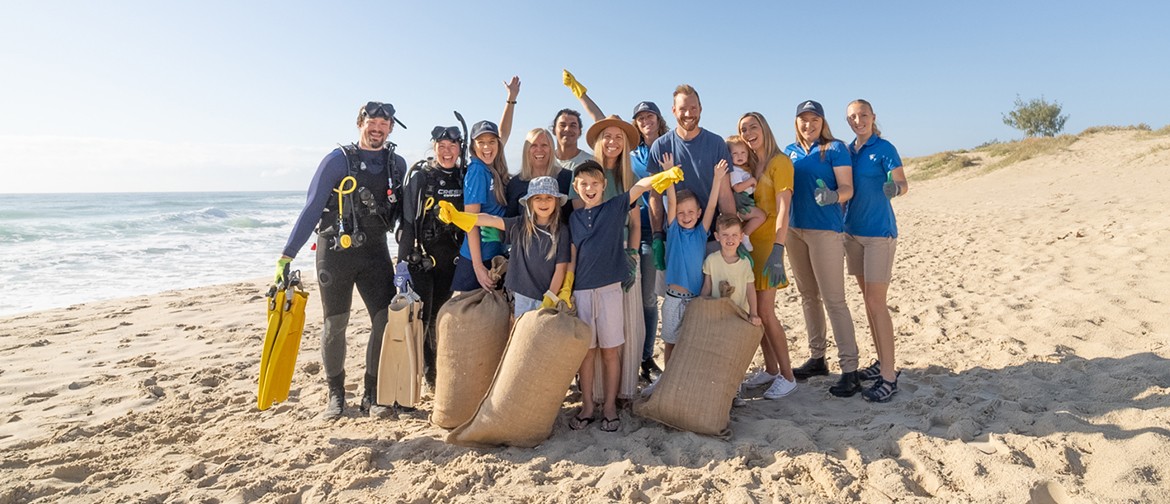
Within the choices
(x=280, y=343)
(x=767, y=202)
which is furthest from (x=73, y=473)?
(x=767, y=202)

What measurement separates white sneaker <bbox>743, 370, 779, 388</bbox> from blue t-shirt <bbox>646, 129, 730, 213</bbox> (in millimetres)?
1312

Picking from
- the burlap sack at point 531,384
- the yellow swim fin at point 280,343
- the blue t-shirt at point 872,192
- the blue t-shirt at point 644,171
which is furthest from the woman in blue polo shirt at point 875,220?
the yellow swim fin at point 280,343

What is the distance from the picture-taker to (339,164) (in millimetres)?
3754

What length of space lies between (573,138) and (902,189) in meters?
2.14

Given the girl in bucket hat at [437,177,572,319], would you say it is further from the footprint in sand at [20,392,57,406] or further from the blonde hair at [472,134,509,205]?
the footprint in sand at [20,392,57,406]

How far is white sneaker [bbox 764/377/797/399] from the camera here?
389cm

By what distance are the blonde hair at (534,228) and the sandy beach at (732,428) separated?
1.11m

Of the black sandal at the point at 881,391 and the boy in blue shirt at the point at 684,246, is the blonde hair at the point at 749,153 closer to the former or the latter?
the boy in blue shirt at the point at 684,246

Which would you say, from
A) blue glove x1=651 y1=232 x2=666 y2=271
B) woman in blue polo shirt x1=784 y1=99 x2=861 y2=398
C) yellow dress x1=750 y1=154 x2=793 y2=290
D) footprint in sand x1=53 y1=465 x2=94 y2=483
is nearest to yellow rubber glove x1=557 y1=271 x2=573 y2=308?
blue glove x1=651 y1=232 x2=666 y2=271

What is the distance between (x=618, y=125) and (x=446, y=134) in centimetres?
112

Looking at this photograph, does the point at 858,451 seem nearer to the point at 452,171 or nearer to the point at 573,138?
the point at 573,138

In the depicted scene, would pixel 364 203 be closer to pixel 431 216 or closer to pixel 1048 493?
pixel 431 216

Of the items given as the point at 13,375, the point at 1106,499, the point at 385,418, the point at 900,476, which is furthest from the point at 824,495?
the point at 13,375

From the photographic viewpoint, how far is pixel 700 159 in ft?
12.3
